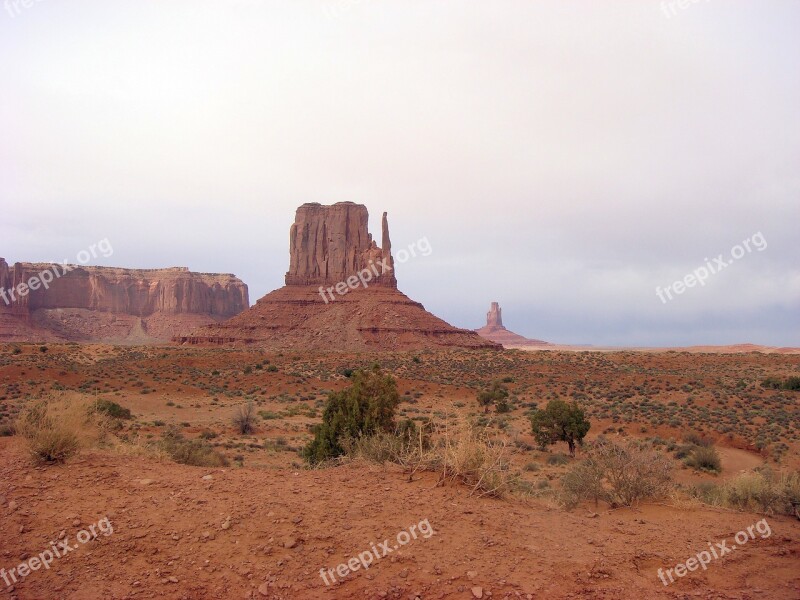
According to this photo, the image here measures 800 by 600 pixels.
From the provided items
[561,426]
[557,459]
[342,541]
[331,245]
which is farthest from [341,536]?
[331,245]

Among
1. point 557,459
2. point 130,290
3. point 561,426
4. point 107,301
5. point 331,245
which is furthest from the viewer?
point 130,290

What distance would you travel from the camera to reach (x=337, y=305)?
86.9 meters

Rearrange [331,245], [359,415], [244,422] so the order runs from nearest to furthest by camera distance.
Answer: [359,415]
[244,422]
[331,245]

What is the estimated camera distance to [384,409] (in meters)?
12.8

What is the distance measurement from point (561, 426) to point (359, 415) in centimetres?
1167

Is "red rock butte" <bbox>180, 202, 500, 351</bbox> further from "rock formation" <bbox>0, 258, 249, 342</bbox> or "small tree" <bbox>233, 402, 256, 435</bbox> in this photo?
"small tree" <bbox>233, 402, 256, 435</bbox>

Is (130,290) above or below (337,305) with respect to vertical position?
above

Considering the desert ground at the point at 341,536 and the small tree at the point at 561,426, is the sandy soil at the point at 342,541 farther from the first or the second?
the small tree at the point at 561,426

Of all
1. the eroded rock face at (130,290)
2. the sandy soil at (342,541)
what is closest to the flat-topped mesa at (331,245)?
the eroded rock face at (130,290)

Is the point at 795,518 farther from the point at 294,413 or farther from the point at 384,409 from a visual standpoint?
the point at 294,413

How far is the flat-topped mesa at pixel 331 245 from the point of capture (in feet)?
332

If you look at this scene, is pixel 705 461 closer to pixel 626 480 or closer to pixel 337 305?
pixel 626 480

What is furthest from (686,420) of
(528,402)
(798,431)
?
(528,402)

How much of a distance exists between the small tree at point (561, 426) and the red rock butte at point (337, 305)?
170ft
